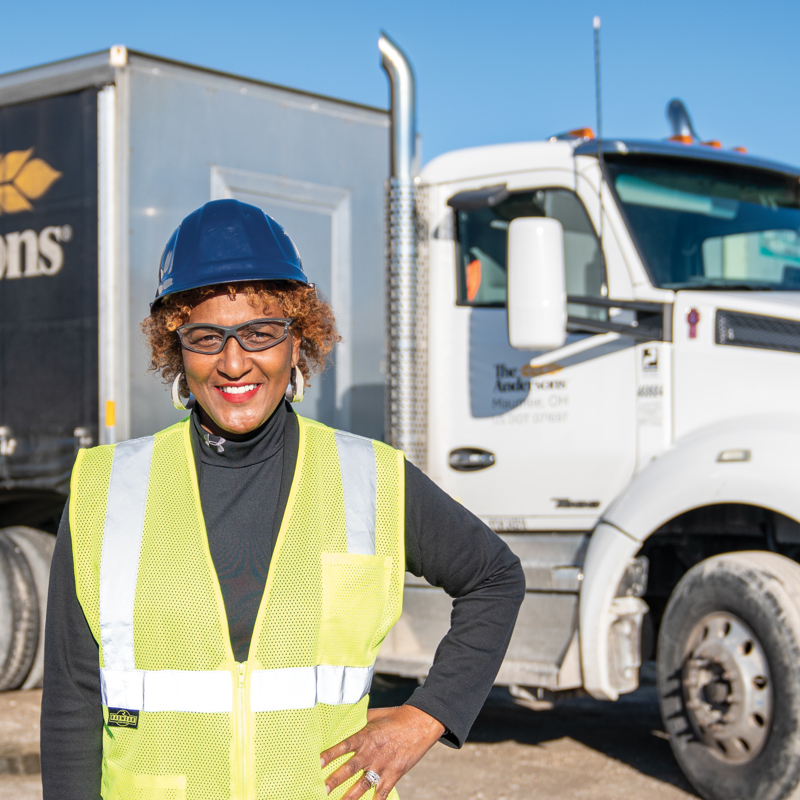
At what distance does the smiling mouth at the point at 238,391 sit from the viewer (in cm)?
187

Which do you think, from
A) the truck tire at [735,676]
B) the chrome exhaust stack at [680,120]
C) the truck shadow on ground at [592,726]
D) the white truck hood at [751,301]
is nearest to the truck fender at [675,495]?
the truck tire at [735,676]

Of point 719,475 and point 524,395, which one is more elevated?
point 524,395

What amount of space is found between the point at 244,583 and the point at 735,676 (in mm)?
2942

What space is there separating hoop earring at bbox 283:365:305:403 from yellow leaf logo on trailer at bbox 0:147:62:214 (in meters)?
4.26

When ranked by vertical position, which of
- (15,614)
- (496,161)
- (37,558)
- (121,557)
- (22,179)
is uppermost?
(22,179)

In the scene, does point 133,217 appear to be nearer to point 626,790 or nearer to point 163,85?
point 163,85

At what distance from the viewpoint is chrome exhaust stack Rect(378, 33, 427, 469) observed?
4879 mm

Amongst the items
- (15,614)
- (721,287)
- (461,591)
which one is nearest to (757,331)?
(721,287)

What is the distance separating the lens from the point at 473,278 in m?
4.93

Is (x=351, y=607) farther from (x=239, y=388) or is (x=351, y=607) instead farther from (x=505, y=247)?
(x=505, y=247)

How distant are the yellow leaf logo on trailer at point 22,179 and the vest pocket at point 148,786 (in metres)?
4.70

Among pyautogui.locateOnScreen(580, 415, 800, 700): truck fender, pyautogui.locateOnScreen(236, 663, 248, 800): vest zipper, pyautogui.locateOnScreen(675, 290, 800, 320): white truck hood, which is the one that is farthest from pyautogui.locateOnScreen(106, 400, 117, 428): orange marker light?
pyautogui.locateOnScreen(236, 663, 248, 800): vest zipper

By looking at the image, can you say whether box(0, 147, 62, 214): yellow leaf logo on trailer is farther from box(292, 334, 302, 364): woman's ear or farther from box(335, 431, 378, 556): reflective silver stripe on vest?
box(335, 431, 378, 556): reflective silver stripe on vest

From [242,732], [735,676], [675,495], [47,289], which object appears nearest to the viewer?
[242,732]
